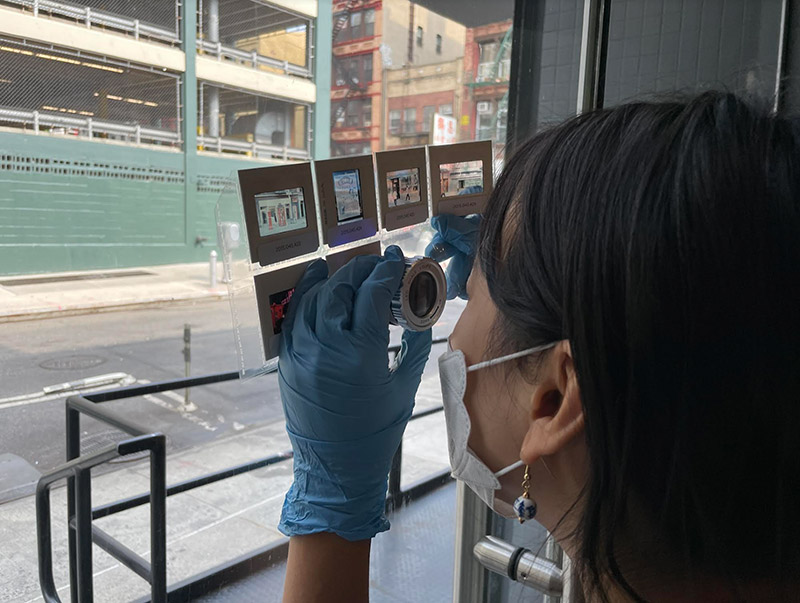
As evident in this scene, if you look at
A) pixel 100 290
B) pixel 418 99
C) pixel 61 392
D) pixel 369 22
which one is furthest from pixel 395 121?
pixel 61 392

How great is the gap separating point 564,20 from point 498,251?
1404 mm

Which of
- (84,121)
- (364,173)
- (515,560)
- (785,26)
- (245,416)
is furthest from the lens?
(245,416)

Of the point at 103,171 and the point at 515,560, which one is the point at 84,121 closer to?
the point at 103,171

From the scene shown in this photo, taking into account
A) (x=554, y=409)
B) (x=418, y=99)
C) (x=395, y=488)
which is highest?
(x=418, y=99)

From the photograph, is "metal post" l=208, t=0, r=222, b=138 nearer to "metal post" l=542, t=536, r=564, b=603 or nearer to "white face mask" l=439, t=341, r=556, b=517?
"white face mask" l=439, t=341, r=556, b=517

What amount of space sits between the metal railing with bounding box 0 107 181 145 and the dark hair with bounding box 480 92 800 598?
0.97 meters

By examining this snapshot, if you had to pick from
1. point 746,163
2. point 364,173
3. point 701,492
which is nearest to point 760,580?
point 701,492

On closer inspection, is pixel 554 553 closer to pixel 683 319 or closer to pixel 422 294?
pixel 422 294

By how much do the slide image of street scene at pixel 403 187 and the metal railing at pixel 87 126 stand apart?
65 centimetres

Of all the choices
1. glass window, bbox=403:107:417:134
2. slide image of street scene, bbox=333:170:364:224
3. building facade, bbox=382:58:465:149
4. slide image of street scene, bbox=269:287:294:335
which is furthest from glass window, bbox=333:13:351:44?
slide image of street scene, bbox=269:287:294:335

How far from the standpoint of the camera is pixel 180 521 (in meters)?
1.91

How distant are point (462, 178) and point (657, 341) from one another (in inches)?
23.5

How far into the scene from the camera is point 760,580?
460 millimetres

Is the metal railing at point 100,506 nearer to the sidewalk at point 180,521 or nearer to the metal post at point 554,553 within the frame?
the sidewalk at point 180,521
